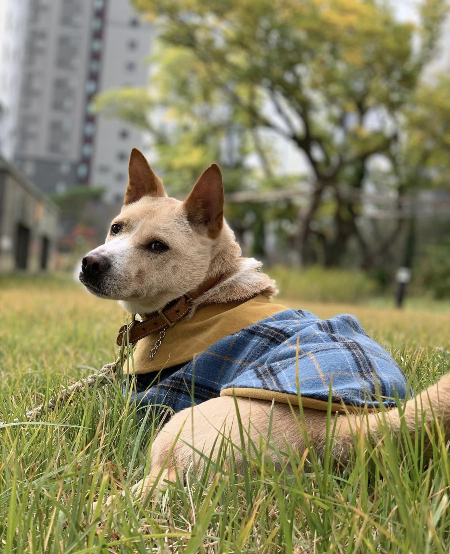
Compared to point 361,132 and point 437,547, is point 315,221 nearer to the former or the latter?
point 361,132

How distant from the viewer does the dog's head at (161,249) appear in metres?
2.13

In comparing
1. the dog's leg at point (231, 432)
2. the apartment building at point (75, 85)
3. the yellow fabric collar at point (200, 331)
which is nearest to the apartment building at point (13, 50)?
the apartment building at point (75, 85)

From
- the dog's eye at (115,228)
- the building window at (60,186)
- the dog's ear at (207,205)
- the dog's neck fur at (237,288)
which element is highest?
the building window at (60,186)

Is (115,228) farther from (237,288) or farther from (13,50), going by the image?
(13,50)

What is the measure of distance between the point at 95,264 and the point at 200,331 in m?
0.44

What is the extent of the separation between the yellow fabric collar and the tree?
13.9m

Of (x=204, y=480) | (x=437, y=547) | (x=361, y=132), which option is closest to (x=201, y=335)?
(x=204, y=480)

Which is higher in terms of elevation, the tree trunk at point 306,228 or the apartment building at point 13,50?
the apartment building at point 13,50

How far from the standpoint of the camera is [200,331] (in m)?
2.11

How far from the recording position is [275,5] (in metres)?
17.4

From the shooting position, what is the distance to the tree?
17.7m

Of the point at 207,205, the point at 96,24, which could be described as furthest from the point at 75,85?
the point at 207,205

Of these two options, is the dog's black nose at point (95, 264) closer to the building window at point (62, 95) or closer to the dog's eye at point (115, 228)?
the dog's eye at point (115, 228)

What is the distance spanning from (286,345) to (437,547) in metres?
0.82
